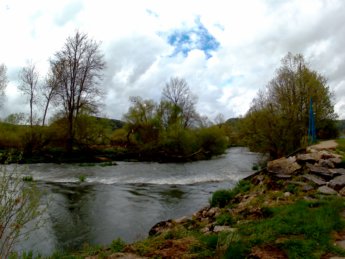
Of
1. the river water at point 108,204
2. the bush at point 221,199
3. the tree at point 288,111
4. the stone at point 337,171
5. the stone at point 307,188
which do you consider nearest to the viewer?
the stone at point 307,188

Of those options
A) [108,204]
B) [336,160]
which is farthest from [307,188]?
[108,204]

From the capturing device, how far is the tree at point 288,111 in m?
27.7

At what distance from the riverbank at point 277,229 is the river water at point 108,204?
2.13m

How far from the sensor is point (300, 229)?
17.7 ft

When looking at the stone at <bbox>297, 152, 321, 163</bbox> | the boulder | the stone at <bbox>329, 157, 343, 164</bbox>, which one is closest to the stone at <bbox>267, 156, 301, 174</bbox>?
the boulder

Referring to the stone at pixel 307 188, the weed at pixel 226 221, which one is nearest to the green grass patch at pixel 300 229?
the weed at pixel 226 221

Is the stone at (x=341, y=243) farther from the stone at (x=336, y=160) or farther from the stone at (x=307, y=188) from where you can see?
the stone at (x=336, y=160)

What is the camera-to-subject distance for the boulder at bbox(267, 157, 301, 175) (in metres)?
10.7

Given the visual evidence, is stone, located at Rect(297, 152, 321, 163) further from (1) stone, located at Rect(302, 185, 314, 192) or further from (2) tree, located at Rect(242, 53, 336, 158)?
(2) tree, located at Rect(242, 53, 336, 158)

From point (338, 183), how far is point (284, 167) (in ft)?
9.78

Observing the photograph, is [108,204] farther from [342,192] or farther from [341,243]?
[341,243]

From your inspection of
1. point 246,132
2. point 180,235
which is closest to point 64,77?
point 246,132

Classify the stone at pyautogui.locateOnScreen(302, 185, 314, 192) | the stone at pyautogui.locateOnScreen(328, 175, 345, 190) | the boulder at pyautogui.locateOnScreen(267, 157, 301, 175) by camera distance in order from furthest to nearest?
the boulder at pyautogui.locateOnScreen(267, 157, 301, 175), the stone at pyautogui.locateOnScreen(302, 185, 314, 192), the stone at pyautogui.locateOnScreen(328, 175, 345, 190)

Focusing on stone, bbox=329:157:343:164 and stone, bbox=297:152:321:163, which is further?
stone, bbox=297:152:321:163
